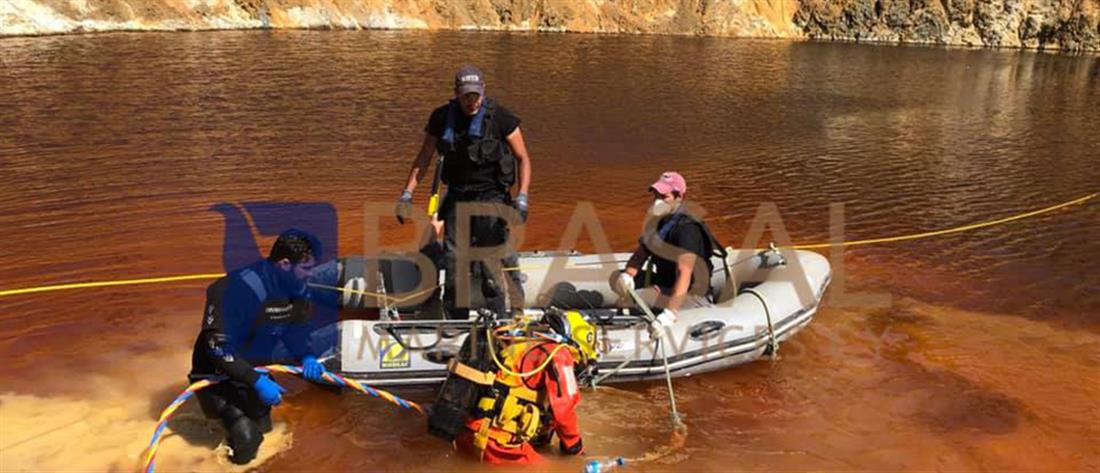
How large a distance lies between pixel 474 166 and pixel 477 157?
126mm

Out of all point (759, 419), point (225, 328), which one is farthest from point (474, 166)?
point (759, 419)

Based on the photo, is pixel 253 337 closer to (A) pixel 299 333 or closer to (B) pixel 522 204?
(A) pixel 299 333

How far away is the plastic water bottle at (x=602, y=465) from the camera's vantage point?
492 cm

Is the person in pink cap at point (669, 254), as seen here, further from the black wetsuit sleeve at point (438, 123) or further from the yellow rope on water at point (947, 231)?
the yellow rope on water at point (947, 231)

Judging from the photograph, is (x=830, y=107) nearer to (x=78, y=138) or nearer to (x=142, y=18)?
(x=78, y=138)

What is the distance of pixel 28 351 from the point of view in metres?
6.36

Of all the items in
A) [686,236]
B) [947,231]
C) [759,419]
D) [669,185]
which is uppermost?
[669,185]

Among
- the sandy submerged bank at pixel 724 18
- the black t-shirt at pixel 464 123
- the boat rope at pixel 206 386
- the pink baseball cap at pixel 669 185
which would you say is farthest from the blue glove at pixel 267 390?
the sandy submerged bank at pixel 724 18

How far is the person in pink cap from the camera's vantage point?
240 inches

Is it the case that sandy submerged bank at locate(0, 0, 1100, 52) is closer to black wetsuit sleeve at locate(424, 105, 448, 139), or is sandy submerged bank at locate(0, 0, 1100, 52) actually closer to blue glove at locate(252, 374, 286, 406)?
black wetsuit sleeve at locate(424, 105, 448, 139)

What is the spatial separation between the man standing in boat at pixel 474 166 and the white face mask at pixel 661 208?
39.7 inches

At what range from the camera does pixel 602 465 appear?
5.17 m

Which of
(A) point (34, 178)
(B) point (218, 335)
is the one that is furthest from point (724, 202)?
(A) point (34, 178)

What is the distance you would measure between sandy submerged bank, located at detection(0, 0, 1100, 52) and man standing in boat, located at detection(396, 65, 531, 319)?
34564 mm
